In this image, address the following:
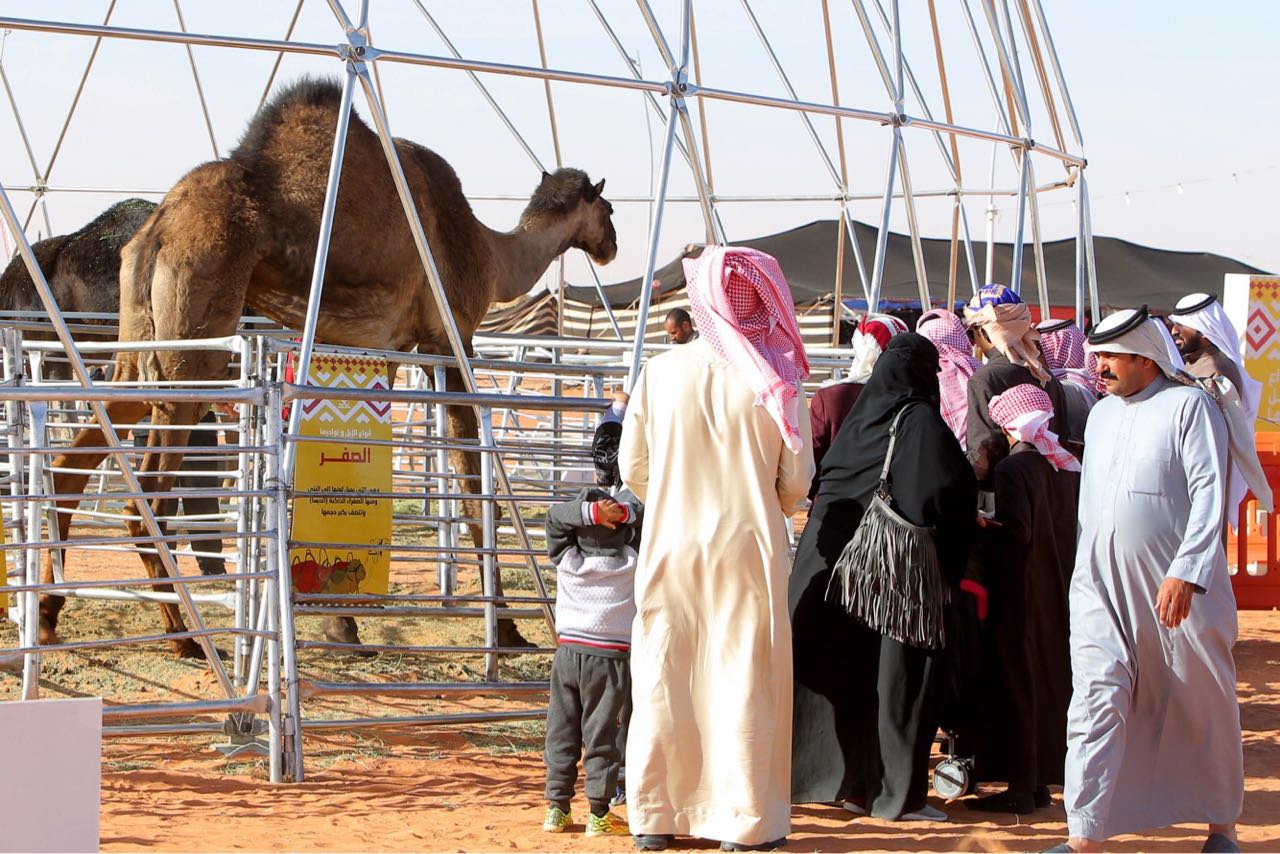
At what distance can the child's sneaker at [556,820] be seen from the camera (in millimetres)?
4926

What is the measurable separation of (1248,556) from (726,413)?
8.24 meters

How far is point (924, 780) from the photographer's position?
5062 mm

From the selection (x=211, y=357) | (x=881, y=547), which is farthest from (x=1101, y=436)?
(x=211, y=357)

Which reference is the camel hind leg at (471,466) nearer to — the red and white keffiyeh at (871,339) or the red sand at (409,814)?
the red sand at (409,814)

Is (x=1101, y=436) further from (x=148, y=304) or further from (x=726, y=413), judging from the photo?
(x=148, y=304)

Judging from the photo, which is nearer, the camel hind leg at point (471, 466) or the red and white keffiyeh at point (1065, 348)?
the red and white keffiyeh at point (1065, 348)

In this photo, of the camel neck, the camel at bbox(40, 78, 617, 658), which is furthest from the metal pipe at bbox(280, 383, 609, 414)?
the camel neck

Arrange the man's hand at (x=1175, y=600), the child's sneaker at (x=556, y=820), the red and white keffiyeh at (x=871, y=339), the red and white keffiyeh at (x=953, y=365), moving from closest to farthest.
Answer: the man's hand at (x=1175, y=600) < the child's sneaker at (x=556, y=820) < the red and white keffiyeh at (x=871, y=339) < the red and white keffiyeh at (x=953, y=365)

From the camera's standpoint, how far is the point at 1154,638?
14.5 feet

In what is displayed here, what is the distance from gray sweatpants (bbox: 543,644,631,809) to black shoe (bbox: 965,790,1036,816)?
1365 mm

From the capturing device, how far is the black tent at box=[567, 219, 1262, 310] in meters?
26.5

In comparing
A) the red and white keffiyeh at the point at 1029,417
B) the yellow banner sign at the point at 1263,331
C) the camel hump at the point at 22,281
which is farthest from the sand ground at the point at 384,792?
the yellow banner sign at the point at 1263,331

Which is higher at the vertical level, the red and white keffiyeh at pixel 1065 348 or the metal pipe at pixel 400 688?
the red and white keffiyeh at pixel 1065 348

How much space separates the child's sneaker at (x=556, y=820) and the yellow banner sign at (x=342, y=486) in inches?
64.0
